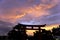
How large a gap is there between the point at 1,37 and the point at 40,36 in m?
4.11

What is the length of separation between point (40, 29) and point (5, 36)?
147 inches

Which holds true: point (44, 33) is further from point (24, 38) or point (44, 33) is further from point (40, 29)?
point (24, 38)

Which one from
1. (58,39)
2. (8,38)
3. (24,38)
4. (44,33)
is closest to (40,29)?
(44,33)

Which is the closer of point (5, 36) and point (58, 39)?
point (5, 36)

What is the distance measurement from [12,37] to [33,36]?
242 cm

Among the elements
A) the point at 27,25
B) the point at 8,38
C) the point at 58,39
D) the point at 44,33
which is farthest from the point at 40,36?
the point at 58,39

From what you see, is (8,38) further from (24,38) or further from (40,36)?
(40,36)

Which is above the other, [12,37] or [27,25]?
[27,25]

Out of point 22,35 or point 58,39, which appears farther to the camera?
point 58,39

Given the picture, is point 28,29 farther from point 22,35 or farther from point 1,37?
point 1,37

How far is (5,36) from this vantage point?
19859 millimetres

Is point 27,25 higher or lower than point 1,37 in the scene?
higher

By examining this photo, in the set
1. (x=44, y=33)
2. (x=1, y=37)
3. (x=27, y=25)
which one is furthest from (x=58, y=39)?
(x=1, y=37)

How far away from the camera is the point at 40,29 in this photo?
20.2 metres
